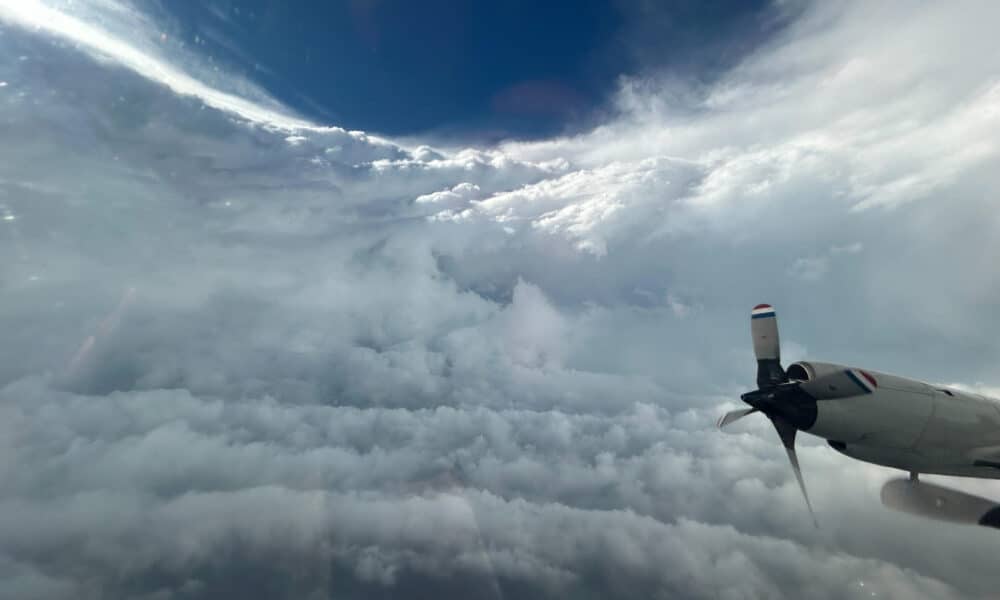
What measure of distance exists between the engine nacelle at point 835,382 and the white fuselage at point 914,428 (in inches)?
10.1

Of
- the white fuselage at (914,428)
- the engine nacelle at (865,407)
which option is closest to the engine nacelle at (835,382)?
the engine nacelle at (865,407)

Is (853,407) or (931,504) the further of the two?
(931,504)

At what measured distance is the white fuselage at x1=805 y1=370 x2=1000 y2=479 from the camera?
858 inches

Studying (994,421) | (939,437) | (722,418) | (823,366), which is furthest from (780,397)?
(994,421)

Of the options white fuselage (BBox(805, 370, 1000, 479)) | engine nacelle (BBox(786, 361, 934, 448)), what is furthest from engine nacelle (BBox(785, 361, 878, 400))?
white fuselage (BBox(805, 370, 1000, 479))

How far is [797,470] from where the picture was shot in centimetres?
2550

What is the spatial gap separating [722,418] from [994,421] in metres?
13.3

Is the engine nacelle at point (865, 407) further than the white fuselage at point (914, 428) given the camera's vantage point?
No

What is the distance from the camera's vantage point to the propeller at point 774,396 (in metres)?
22.6

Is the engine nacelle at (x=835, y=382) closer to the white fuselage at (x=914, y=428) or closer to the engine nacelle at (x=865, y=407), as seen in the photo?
the engine nacelle at (x=865, y=407)

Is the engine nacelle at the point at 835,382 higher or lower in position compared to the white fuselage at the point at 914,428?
higher

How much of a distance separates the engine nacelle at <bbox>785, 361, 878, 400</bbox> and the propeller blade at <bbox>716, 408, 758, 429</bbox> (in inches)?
146

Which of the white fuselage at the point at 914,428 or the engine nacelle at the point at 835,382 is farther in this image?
the white fuselage at the point at 914,428

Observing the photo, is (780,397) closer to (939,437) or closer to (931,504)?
(939,437)
